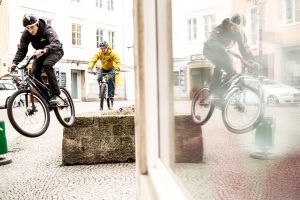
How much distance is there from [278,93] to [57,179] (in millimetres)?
3906

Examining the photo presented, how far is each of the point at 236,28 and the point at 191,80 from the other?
0.56 meters

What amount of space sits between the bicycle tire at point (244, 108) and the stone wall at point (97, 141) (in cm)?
372

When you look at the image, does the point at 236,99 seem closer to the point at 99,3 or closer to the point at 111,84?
the point at 111,84

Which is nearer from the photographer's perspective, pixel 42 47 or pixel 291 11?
pixel 291 11

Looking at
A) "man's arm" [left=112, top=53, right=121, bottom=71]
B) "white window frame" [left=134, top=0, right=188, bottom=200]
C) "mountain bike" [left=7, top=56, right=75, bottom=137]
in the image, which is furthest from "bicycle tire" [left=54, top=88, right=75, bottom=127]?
"white window frame" [left=134, top=0, right=188, bottom=200]

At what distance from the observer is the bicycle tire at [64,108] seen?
3.85 metres

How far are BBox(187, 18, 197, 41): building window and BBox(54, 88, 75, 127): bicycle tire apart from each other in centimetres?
279

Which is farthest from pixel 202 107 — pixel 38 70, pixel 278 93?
pixel 38 70

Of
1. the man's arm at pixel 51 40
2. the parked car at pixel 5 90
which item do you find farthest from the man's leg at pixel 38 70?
the parked car at pixel 5 90

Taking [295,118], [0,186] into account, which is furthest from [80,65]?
[295,118]

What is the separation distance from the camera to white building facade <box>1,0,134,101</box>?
14703 mm

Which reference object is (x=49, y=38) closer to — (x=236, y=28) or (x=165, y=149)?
(x=165, y=149)

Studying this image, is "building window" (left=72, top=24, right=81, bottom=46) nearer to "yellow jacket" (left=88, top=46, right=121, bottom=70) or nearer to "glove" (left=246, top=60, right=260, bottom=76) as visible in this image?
"yellow jacket" (left=88, top=46, right=121, bottom=70)

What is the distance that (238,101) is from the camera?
922 mm
